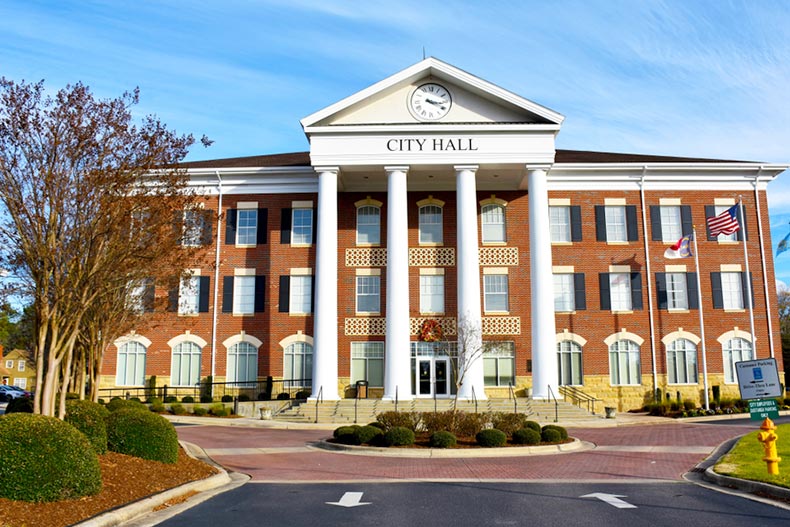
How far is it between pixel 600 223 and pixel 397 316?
41.5 ft

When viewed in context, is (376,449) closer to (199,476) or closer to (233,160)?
(199,476)

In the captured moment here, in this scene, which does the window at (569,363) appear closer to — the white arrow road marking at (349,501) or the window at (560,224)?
the window at (560,224)

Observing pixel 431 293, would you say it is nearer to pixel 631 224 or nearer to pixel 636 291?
pixel 636 291

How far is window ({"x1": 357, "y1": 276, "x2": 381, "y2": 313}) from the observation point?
3838 cm

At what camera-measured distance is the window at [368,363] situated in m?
37.7

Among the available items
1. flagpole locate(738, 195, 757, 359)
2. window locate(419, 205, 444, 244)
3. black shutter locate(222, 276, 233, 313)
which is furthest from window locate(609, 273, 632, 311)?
black shutter locate(222, 276, 233, 313)

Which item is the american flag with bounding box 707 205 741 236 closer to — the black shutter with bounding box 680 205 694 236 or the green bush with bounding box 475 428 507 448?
the black shutter with bounding box 680 205 694 236

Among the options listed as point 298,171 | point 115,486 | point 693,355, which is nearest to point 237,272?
point 298,171

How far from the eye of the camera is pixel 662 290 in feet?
127

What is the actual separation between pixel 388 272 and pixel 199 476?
69.3 ft

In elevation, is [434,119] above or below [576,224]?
above

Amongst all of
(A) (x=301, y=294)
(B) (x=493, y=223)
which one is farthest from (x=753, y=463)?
(A) (x=301, y=294)

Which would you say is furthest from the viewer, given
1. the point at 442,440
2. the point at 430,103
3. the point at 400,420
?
the point at 430,103

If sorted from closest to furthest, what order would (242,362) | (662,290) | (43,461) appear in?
(43,461) → (242,362) → (662,290)
